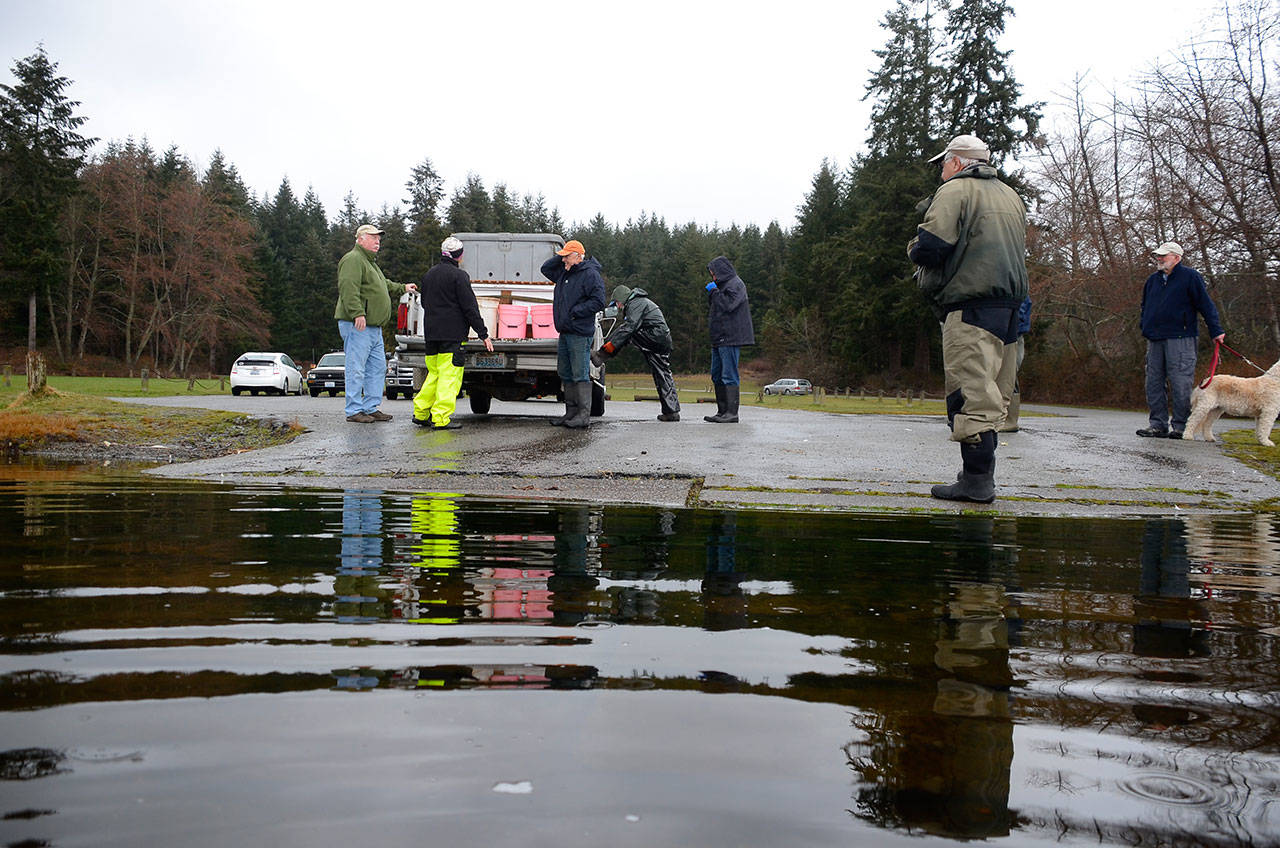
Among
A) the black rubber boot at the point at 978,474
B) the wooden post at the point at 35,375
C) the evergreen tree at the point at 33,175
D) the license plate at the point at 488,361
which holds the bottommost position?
the black rubber boot at the point at 978,474

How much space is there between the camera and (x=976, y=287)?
240 inches

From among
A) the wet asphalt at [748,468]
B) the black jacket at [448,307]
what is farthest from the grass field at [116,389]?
the wet asphalt at [748,468]

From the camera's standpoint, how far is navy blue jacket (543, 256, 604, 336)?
34.6 feet

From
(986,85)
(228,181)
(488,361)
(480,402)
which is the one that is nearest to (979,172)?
(488,361)

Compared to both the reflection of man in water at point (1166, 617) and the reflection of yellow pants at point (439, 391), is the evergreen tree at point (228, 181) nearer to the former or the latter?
the reflection of yellow pants at point (439, 391)

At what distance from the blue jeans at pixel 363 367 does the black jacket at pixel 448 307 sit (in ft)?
2.54

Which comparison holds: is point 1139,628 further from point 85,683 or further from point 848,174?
point 848,174

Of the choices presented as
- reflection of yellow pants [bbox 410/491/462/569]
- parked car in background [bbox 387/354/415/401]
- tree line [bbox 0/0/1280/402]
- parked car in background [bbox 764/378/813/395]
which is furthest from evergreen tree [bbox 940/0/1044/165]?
reflection of yellow pants [bbox 410/491/462/569]

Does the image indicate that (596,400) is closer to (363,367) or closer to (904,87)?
(363,367)

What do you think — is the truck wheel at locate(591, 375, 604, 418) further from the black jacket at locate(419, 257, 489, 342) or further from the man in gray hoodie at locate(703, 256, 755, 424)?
the black jacket at locate(419, 257, 489, 342)

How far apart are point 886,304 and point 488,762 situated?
179 feet

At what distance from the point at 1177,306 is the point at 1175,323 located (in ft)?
0.65

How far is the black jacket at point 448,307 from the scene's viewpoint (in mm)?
10312

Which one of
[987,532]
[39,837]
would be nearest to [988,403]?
[987,532]
